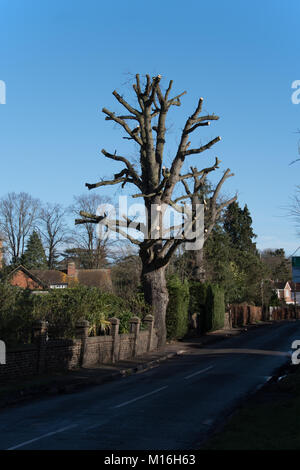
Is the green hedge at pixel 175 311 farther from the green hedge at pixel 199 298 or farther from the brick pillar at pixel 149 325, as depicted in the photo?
the green hedge at pixel 199 298

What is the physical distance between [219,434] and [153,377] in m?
10.00

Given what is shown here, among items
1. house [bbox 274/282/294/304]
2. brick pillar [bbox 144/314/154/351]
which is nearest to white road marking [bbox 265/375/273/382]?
brick pillar [bbox 144/314/154/351]

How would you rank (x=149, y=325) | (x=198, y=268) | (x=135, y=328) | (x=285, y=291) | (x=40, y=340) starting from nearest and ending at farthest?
(x=40, y=340)
(x=135, y=328)
(x=149, y=325)
(x=198, y=268)
(x=285, y=291)

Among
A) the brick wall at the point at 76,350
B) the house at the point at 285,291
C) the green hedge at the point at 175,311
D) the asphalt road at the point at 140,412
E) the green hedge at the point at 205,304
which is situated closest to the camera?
the asphalt road at the point at 140,412

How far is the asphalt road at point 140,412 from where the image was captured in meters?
8.87

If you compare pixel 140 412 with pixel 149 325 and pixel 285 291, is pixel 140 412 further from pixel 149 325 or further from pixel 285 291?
pixel 285 291

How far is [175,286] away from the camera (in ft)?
111

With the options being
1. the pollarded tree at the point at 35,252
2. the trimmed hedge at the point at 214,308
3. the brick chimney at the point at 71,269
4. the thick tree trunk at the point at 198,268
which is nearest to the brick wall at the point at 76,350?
the trimmed hedge at the point at 214,308

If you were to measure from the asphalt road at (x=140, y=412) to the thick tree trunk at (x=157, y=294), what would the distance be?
9351 millimetres

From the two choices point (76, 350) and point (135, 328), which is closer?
point (76, 350)

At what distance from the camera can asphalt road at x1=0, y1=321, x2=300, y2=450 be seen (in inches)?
349

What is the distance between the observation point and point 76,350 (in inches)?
811

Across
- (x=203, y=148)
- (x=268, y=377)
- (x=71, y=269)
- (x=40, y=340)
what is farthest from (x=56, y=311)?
(x=71, y=269)

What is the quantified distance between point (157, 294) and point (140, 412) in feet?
61.0
